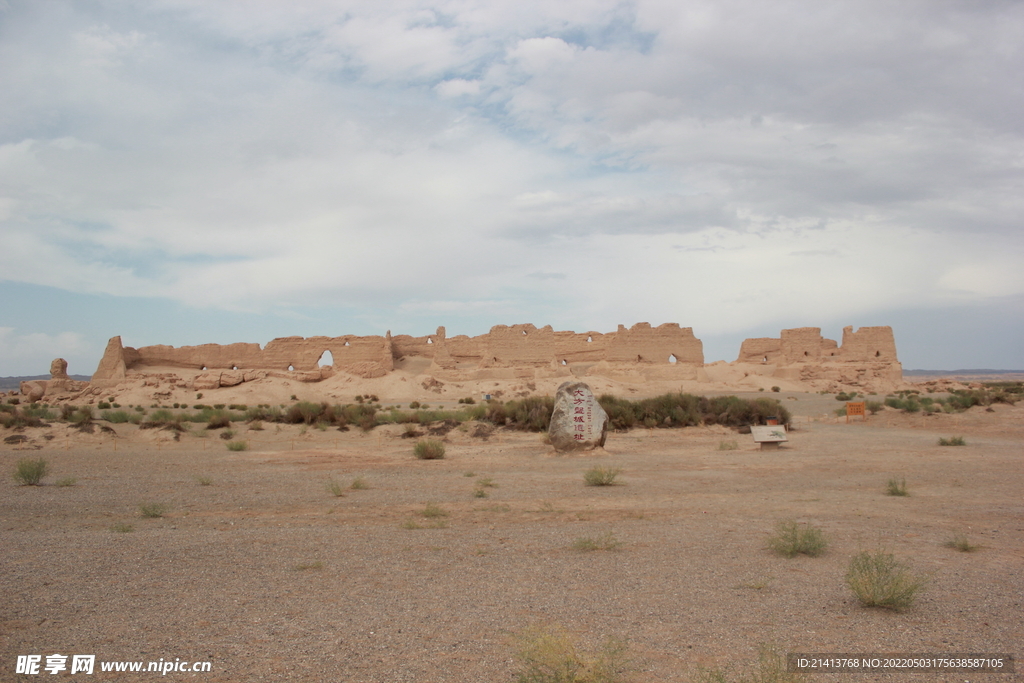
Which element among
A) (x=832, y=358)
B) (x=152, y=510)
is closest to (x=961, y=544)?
(x=152, y=510)

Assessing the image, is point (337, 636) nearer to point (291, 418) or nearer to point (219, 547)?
point (219, 547)

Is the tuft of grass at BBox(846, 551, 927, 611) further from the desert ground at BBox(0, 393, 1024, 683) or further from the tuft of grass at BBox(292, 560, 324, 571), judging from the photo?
the tuft of grass at BBox(292, 560, 324, 571)

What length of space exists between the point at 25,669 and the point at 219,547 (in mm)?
3056

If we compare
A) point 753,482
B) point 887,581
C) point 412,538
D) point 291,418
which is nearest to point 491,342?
point 291,418

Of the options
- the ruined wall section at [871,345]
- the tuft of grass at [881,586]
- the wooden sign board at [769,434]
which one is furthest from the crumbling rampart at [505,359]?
the tuft of grass at [881,586]

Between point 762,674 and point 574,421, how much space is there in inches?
461

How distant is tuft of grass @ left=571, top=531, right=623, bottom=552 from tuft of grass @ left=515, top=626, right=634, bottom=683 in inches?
102

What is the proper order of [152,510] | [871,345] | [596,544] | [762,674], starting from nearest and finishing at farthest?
1. [762,674]
2. [596,544]
3. [152,510]
4. [871,345]

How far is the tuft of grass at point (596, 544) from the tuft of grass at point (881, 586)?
2319mm

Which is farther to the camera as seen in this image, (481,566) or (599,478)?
(599,478)

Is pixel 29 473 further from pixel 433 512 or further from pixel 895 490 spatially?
pixel 895 490

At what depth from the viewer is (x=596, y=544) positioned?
688 centimetres

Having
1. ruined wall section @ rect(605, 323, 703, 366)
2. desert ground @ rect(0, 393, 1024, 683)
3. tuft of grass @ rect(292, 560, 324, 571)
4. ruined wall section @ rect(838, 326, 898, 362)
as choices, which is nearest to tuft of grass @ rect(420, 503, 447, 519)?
desert ground @ rect(0, 393, 1024, 683)

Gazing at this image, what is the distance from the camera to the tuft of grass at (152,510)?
336 inches
